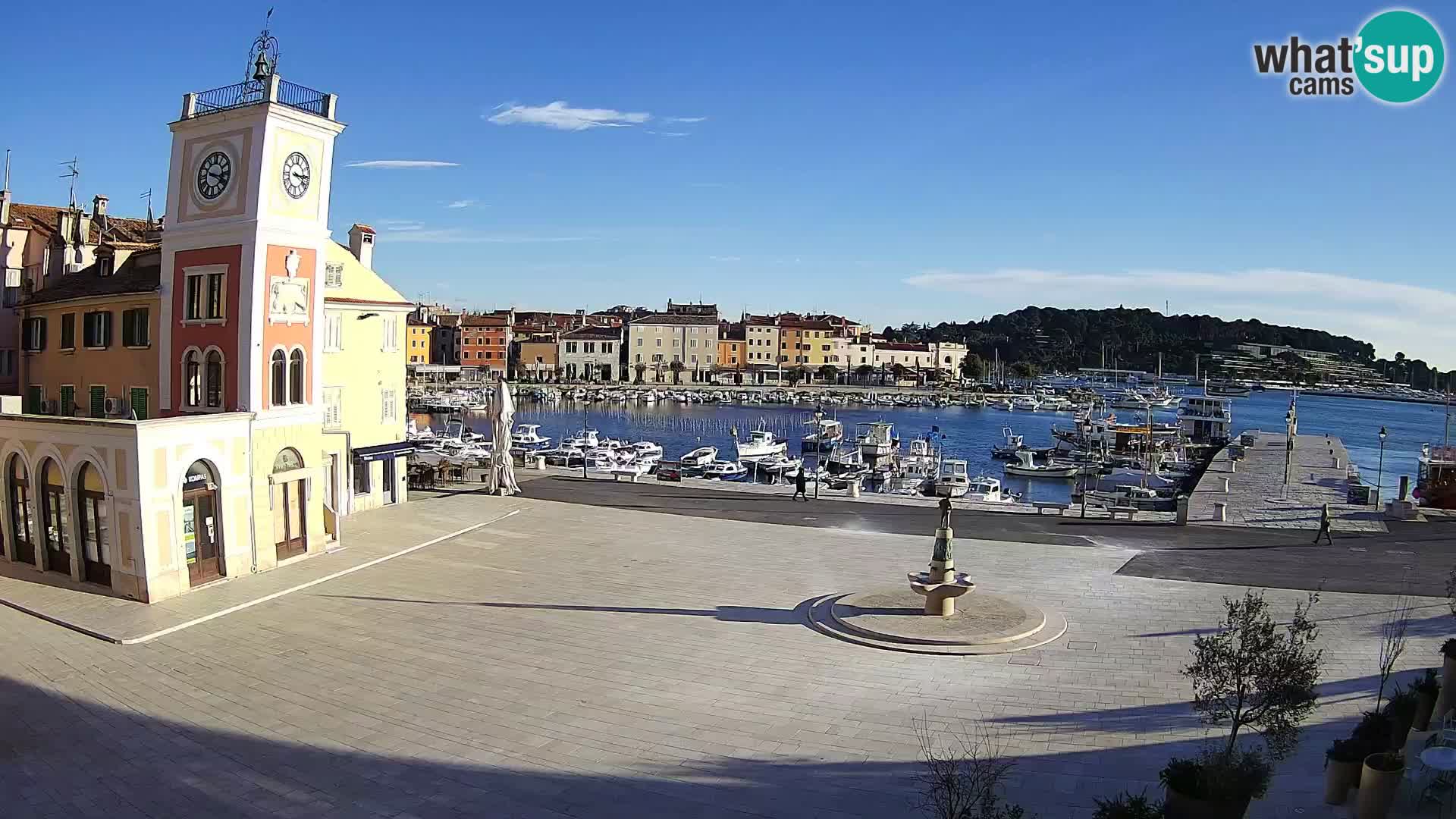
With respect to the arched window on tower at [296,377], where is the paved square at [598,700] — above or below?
below

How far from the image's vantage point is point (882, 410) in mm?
116750

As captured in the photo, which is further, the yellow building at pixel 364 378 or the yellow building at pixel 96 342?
the yellow building at pixel 364 378

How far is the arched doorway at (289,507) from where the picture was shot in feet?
61.1

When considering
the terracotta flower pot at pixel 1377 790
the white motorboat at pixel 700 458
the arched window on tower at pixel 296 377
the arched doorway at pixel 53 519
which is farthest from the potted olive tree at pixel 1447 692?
the white motorboat at pixel 700 458

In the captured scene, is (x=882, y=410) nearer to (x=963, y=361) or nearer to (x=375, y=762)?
(x=963, y=361)

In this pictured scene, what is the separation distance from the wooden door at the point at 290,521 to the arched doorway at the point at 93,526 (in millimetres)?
2807

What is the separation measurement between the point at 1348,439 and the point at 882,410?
4790cm

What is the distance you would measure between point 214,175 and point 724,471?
115 feet

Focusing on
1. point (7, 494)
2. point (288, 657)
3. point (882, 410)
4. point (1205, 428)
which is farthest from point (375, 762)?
point (882, 410)

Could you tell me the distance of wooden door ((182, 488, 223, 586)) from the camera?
1678 cm

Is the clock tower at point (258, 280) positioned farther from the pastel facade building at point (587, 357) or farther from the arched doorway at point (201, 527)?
the pastel facade building at point (587, 357)

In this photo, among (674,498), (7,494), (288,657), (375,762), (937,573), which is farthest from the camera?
(674,498)

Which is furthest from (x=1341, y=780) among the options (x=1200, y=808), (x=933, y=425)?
(x=933, y=425)

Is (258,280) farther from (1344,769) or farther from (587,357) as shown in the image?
(587,357)
